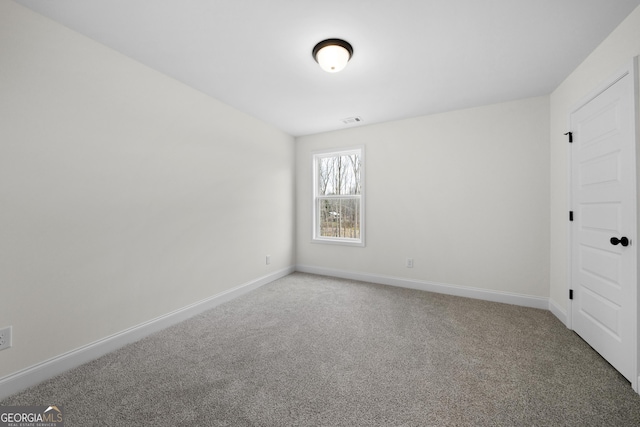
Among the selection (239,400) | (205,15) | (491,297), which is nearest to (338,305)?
(239,400)

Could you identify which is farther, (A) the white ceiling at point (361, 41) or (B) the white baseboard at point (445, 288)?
(B) the white baseboard at point (445, 288)

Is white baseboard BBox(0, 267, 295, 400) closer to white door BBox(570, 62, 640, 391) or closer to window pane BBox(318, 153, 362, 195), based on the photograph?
window pane BBox(318, 153, 362, 195)

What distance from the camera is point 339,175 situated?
4445mm

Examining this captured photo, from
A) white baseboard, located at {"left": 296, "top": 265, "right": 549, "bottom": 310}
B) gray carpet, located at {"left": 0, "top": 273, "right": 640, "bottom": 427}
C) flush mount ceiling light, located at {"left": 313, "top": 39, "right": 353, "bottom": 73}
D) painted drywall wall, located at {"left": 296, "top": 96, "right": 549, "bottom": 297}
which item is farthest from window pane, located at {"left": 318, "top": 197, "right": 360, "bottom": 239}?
flush mount ceiling light, located at {"left": 313, "top": 39, "right": 353, "bottom": 73}

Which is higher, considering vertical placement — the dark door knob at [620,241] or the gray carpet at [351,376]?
the dark door knob at [620,241]

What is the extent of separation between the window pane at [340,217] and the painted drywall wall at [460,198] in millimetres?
285

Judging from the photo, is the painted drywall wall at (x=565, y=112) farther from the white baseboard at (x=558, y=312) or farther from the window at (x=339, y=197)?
the window at (x=339, y=197)

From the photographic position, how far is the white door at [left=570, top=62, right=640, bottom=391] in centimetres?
171

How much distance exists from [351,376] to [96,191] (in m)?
2.45

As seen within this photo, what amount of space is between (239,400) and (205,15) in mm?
2583

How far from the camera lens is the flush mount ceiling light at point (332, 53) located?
1.99 m

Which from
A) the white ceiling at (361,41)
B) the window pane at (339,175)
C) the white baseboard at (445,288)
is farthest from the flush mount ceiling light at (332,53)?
the white baseboard at (445,288)

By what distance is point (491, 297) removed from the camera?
321 centimetres

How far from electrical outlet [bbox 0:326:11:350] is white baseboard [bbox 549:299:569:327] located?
4.57 metres
